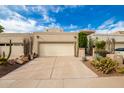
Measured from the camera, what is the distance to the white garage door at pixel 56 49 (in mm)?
26516

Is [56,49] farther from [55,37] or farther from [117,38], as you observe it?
[117,38]

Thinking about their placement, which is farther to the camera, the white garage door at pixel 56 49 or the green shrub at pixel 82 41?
the white garage door at pixel 56 49

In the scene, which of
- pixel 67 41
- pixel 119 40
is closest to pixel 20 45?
pixel 67 41

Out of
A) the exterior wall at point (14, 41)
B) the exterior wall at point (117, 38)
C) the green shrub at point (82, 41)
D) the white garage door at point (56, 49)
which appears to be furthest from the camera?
the exterior wall at point (117, 38)

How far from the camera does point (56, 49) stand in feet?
87.4

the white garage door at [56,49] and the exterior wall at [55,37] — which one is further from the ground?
the exterior wall at [55,37]

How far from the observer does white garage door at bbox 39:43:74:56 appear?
26516 mm

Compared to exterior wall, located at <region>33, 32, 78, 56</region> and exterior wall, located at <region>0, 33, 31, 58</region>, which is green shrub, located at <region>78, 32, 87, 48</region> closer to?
exterior wall, located at <region>33, 32, 78, 56</region>

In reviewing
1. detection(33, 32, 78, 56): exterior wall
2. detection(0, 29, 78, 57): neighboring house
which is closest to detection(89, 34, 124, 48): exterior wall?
detection(33, 32, 78, 56): exterior wall

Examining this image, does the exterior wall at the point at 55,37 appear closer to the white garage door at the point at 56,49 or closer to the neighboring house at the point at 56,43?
the neighboring house at the point at 56,43

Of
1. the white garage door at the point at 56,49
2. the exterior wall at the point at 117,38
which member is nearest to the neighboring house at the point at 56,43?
the white garage door at the point at 56,49

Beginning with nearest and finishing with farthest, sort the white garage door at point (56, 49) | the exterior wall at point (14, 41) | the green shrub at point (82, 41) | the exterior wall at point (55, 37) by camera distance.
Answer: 1. the green shrub at point (82, 41)
2. the white garage door at point (56, 49)
3. the exterior wall at point (55, 37)
4. the exterior wall at point (14, 41)

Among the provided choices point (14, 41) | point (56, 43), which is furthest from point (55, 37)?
point (14, 41)
